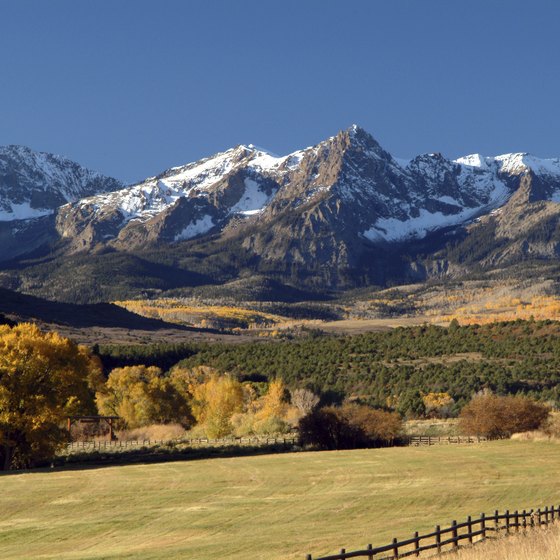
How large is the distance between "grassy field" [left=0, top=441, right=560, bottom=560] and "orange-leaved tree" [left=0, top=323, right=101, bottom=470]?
7.23 meters

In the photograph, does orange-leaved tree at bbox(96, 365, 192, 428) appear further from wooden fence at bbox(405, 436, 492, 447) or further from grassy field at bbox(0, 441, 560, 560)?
grassy field at bbox(0, 441, 560, 560)

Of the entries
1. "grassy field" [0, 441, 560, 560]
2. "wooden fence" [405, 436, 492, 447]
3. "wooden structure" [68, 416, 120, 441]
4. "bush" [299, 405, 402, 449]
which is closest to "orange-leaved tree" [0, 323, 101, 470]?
"grassy field" [0, 441, 560, 560]

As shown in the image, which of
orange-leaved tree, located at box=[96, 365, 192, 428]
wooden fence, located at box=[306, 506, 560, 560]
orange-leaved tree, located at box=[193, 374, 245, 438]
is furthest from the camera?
orange-leaved tree, located at box=[96, 365, 192, 428]

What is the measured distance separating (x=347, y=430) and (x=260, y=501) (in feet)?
144

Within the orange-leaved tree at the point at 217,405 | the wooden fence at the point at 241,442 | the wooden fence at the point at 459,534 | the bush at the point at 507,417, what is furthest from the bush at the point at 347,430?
the wooden fence at the point at 459,534

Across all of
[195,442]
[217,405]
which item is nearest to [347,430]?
[195,442]

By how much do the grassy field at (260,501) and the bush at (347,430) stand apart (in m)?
13.7

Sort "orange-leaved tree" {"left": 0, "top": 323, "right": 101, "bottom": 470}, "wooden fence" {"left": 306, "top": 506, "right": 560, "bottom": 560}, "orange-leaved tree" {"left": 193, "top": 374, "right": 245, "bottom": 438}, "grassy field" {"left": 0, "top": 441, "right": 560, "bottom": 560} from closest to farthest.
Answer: "wooden fence" {"left": 306, "top": 506, "right": 560, "bottom": 560}, "grassy field" {"left": 0, "top": 441, "right": 560, "bottom": 560}, "orange-leaved tree" {"left": 0, "top": 323, "right": 101, "bottom": 470}, "orange-leaved tree" {"left": 193, "top": 374, "right": 245, "bottom": 438}

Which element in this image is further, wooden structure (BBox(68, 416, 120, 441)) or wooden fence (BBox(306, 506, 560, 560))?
wooden structure (BBox(68, 416, 120, 441))

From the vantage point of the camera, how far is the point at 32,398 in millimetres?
90688

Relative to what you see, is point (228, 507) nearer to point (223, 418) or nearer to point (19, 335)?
point (19, 335)

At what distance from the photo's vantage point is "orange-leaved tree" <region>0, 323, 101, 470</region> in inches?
3526

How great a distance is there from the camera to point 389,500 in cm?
6156

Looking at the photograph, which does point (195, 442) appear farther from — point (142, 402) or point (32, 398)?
point (142, 402)
